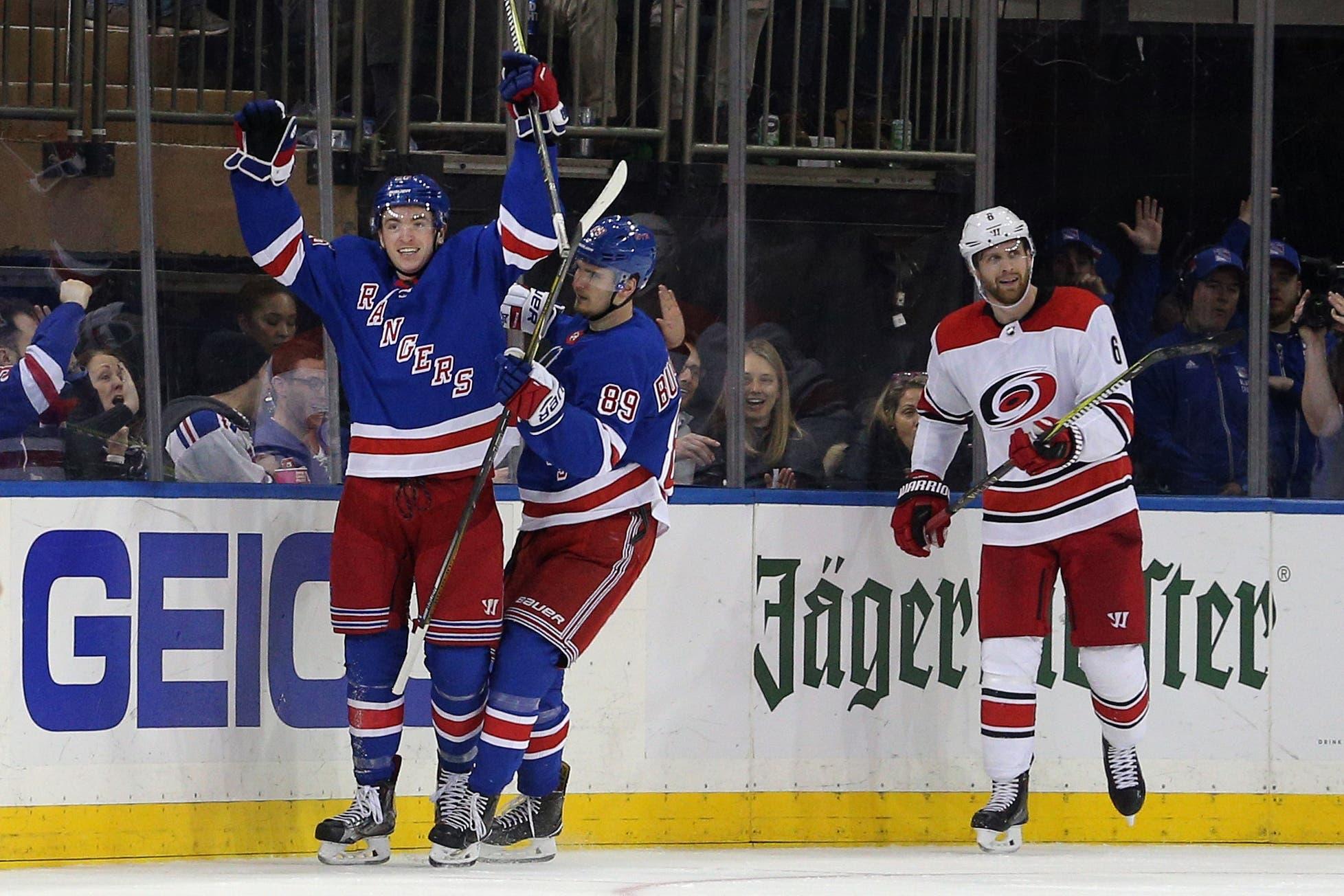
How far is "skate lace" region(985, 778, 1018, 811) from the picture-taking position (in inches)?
178

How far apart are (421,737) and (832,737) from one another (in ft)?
3.19

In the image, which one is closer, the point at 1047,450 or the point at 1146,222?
the point at 1047,450

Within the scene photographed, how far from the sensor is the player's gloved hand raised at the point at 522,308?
13.9ft

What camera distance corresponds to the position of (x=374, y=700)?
4.01 meters

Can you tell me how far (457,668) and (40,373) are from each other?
3.59 feet

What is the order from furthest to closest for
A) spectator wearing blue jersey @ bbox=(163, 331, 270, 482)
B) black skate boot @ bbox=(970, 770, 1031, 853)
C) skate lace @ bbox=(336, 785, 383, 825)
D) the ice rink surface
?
black skate boot @ bbox=(970, 770, 1031, 853) < spectator wearing blue jersey @ bbox=(163, 331, 270, 482) < skate lace @ bbox=(336, 785, 383, 825) < the ice rink surface

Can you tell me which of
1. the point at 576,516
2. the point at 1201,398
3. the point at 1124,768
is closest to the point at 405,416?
the point at 576,516

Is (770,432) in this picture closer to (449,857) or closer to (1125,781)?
(1125,781)

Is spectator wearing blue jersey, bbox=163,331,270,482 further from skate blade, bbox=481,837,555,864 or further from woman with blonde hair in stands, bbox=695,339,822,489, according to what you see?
woman with blonde hair in stands, bbox=695,339,822,489

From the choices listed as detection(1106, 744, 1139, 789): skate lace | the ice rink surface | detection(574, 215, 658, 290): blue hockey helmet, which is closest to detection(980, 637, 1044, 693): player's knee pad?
detection(1106, 744, 1139, 789): skate lace

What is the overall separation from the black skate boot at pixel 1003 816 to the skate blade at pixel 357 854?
1.33 meters

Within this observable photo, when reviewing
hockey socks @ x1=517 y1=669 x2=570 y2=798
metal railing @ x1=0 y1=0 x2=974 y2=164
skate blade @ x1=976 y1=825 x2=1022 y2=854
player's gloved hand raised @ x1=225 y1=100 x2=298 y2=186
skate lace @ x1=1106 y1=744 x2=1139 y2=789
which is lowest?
skate blade @ x1=976 y1=825 x2=1022 y2=854

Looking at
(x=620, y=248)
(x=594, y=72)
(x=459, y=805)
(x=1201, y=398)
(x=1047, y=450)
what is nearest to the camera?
(x=459, y=805)

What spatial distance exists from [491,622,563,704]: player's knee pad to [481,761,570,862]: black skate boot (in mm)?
293
